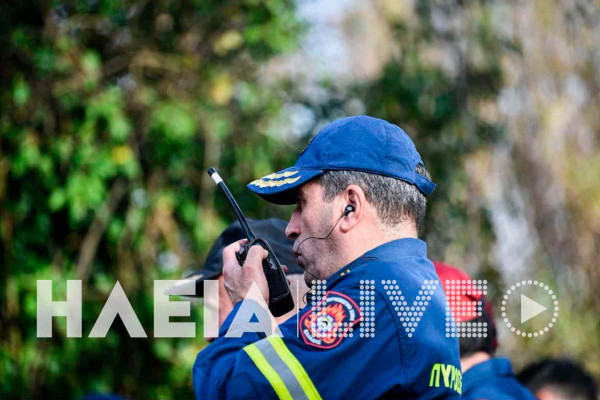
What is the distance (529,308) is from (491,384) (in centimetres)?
392

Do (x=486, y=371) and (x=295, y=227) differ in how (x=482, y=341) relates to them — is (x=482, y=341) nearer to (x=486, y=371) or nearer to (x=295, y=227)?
(x=486, y=371)

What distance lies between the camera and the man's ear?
209 cm

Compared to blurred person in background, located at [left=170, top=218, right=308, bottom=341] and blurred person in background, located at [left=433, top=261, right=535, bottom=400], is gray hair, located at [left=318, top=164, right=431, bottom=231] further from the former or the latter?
blurred person in background, located at [left=433, top=261, right=535, bottom=400]

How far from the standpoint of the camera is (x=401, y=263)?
2064 millimetres

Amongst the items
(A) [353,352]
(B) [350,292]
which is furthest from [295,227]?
(A) [353,352]

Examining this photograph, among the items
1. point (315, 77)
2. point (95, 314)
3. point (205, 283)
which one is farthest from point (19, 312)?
point (205, 283)

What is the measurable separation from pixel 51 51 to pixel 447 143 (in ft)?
11.0

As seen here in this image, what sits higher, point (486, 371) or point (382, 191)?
point (382, 191)

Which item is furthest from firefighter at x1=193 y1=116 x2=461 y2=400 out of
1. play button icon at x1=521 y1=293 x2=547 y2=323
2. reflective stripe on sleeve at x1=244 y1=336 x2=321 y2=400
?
play button icon at x1=521 y1=293 x2=547 y2=323

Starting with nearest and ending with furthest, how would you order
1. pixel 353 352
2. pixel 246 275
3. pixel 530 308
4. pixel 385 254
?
pixel 353 352 → pixel 385 254 → pixel 246 275 → pixel 530 308

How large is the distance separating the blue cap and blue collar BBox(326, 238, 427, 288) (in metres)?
0.15

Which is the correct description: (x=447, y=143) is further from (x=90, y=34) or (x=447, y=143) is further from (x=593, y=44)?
(x=90, y=34)

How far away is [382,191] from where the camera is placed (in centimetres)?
210

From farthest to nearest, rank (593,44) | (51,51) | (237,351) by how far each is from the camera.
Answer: (593,44) → (51,51) → (237,351)
